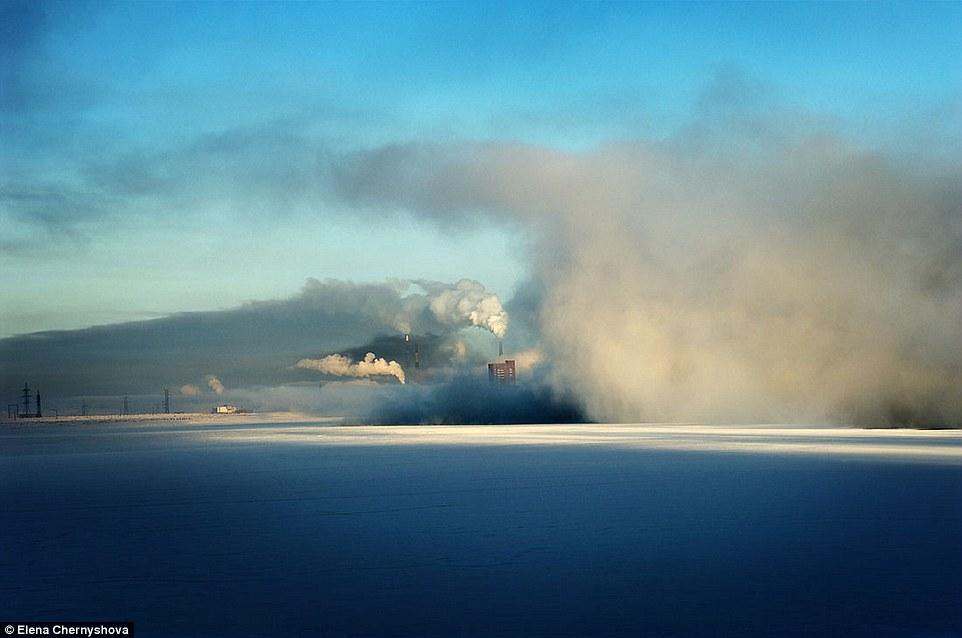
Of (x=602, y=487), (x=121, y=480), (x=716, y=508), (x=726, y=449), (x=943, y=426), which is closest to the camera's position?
(x=716, y=508)

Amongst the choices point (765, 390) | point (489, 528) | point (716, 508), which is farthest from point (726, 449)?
point (765, 390)

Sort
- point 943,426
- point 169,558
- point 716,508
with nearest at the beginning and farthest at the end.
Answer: point 169,558, point 716,508, point 943,426

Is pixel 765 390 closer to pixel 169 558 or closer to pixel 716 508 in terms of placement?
pixel 716 508

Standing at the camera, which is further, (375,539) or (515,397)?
(515,397)

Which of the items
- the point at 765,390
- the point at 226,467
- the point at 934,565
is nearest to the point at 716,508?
the point at 934,565

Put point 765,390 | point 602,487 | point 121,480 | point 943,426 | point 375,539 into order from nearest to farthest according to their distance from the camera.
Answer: point 375,539, point 602,487, point 121,480, point 943,426, point 765,390

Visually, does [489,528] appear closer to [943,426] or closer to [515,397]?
[943,426]
